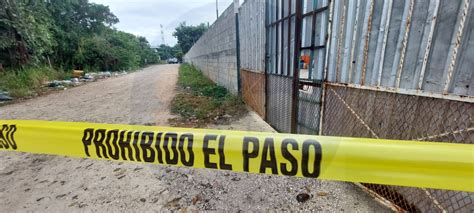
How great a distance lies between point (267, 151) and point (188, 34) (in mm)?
56826


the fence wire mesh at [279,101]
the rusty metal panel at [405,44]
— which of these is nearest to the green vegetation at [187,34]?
the fence wire mesh at [279,101]

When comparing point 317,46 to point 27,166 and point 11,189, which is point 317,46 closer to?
point 11,189

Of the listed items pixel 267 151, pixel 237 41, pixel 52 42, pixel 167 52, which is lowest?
pixel 267 151

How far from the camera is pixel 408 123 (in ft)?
6.00

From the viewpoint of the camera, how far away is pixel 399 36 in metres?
1.79

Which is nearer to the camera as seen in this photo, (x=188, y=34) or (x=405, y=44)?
(x=405, y=44)

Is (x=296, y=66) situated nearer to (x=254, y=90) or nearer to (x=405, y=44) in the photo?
(x=405, y=44)

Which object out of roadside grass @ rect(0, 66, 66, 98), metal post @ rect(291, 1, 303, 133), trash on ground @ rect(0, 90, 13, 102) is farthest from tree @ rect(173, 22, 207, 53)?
metal post @ rect(291, 1, 303, 133)

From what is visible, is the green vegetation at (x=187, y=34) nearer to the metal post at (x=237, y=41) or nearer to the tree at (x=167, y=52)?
the tree at (x=167, y=52)

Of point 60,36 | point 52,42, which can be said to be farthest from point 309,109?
point 60,36

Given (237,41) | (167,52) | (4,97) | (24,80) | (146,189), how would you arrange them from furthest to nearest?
(167,52) < (24,80) < (4,97) < (237,41) < (146,189)

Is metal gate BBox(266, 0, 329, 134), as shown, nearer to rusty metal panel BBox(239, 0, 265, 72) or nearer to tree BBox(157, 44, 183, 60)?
rusty metal panel BBox(239, 0, 265, 72)

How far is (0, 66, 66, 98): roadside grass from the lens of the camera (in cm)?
847

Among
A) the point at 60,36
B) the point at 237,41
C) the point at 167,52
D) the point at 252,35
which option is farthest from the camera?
the point at 167,52
